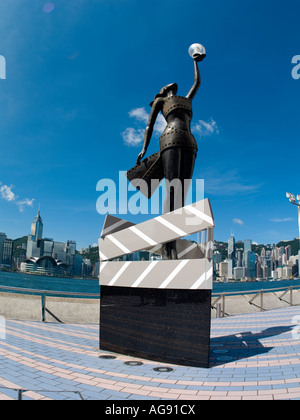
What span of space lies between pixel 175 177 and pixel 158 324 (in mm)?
3414

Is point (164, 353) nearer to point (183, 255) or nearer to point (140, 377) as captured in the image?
point (140, 377)

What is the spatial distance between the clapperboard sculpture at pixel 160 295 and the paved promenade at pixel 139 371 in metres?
0.34

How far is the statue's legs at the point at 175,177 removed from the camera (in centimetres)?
729

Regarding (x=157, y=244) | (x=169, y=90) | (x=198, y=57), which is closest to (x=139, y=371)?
(x=157, y=244)

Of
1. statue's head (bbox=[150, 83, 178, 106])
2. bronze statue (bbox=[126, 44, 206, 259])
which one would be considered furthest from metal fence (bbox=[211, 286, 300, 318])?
statue's head (bbox=[150, 83, 178, 106])

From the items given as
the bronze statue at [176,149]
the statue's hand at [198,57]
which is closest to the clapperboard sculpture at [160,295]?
the bronze statue at [176,149]

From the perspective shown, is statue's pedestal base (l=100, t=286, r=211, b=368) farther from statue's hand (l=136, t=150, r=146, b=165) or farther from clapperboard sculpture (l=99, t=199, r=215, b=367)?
statue's hand (l=136, t=150, r=146, b=165)

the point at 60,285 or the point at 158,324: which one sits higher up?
the point at 158,324

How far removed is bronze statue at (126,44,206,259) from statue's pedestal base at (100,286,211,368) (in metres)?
1.36

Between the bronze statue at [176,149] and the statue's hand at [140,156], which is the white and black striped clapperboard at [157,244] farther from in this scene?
the statue's hand at [140,156]

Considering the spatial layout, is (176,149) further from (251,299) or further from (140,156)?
(251,299)

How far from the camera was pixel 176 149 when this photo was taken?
7.25 m
